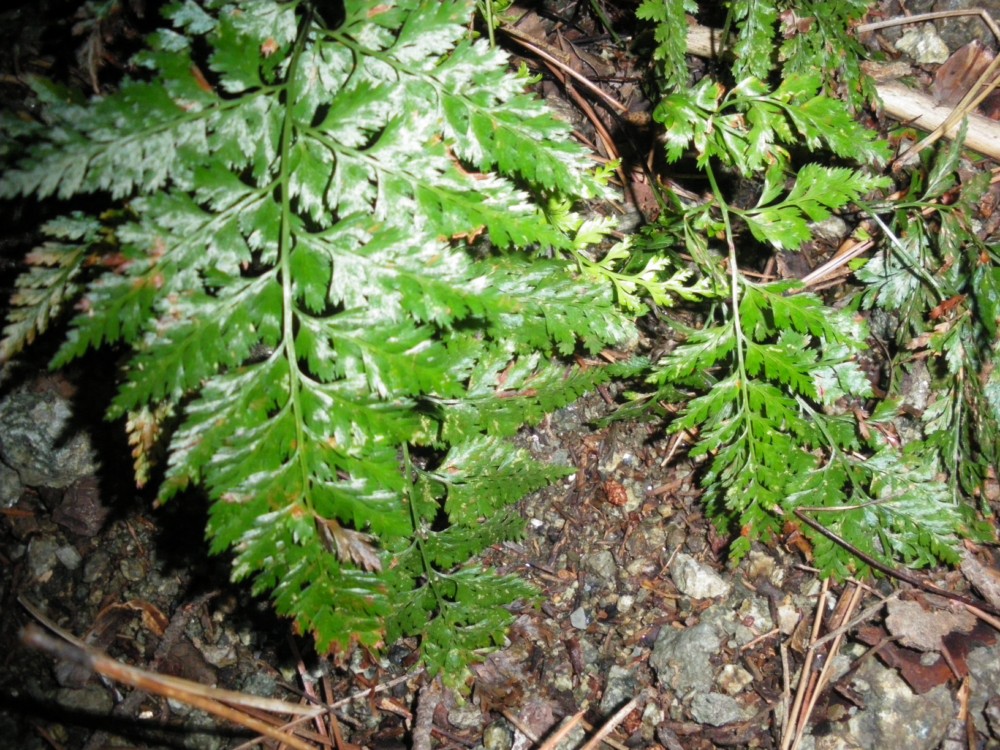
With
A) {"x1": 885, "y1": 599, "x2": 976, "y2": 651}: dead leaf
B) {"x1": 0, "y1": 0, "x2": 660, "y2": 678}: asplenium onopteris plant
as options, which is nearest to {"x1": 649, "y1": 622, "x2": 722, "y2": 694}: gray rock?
{"x1": 885, "y1": 599, "x2": 976, "y2": 651}: dead leaf

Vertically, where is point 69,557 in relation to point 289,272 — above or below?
below

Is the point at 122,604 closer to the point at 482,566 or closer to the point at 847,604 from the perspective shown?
the point at 482,566

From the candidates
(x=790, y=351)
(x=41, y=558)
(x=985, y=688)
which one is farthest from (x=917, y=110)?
(x=41, y=558)

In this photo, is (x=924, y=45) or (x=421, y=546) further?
(x=924, y=45)

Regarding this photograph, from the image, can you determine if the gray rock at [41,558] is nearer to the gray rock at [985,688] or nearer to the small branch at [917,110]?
the small branch at [917,110]

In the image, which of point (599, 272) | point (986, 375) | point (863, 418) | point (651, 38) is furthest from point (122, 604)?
point (986, 375)

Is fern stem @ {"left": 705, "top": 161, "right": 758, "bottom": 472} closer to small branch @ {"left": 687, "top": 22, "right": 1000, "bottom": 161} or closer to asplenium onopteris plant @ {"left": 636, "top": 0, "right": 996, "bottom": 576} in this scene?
asplenium onopteris plant @ {"left": 636, "top": 0, "right": 996, "bottom": 576}

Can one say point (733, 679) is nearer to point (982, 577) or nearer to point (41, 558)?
point (982, 577)
